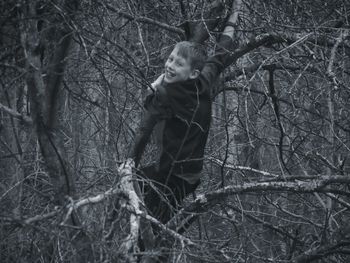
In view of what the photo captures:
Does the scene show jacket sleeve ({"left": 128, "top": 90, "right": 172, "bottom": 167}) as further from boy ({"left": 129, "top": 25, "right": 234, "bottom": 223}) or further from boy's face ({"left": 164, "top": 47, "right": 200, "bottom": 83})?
boy's face ({"left": 164, "top": 47, "right": 200, "bottom": 83})

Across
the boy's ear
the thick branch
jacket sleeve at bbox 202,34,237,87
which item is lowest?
the thick branch

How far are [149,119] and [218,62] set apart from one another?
748mm

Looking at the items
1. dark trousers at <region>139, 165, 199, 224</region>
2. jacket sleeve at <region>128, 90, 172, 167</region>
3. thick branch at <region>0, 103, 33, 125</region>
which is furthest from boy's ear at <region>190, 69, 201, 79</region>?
thick branch at <region>0, 103, 33, 125</region>

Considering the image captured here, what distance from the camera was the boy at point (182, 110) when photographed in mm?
5105

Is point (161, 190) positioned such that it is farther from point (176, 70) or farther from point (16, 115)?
point (16, 115)

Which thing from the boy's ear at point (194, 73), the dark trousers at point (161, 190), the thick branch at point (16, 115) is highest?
the boy's ear at point (194, 73)

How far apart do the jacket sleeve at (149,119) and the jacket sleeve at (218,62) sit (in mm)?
379

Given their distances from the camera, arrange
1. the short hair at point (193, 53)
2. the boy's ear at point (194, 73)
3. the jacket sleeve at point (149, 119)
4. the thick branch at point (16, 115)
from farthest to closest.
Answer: the boy's ear at point (194, 73), the short hair at point (193, 53), the jacket sleeve at point (149, 119), the thick branch at point (16, 115)

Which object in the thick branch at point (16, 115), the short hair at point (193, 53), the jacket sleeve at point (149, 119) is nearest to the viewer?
the thick branch at point (16, 115)

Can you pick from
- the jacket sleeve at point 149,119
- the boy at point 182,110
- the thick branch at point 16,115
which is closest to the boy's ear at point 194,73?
the boy at point 182,110

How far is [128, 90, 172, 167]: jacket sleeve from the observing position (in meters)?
4.77

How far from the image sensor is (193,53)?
525 centimetres

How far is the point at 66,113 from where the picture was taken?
285 inches

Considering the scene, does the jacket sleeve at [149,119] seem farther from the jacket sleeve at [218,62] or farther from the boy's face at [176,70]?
the jacket sleeve at [218,62]
